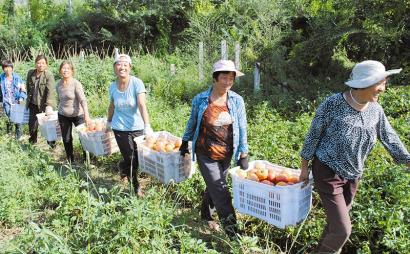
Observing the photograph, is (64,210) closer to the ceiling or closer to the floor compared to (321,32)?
closer to the floor

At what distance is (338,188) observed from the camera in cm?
345

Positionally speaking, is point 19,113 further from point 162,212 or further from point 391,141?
point 391,141

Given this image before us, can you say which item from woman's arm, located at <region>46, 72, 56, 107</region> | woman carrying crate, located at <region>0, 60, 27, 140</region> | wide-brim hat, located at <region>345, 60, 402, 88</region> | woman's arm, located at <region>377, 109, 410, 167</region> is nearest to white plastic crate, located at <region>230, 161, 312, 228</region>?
woman's arm, located at <region>377, 109, 410, 167</region>

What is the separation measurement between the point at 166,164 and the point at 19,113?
15.3 ft

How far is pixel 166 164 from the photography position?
4.85 metres

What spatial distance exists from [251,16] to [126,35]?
621 cm

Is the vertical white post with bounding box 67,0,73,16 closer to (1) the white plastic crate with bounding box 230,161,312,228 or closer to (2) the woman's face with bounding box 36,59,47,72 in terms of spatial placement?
(2) the woman's face with bounding box 36,59,47,72

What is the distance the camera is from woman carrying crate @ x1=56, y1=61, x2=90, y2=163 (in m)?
6.48

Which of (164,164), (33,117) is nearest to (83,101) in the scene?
(33,117)

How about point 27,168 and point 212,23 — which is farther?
point 212,23

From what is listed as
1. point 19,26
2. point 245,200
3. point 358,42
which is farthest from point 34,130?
point 19,26

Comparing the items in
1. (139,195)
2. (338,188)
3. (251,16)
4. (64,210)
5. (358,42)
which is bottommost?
(139,195)

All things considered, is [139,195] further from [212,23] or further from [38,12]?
[38,12]

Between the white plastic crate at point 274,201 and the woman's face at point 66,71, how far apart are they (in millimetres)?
3709
